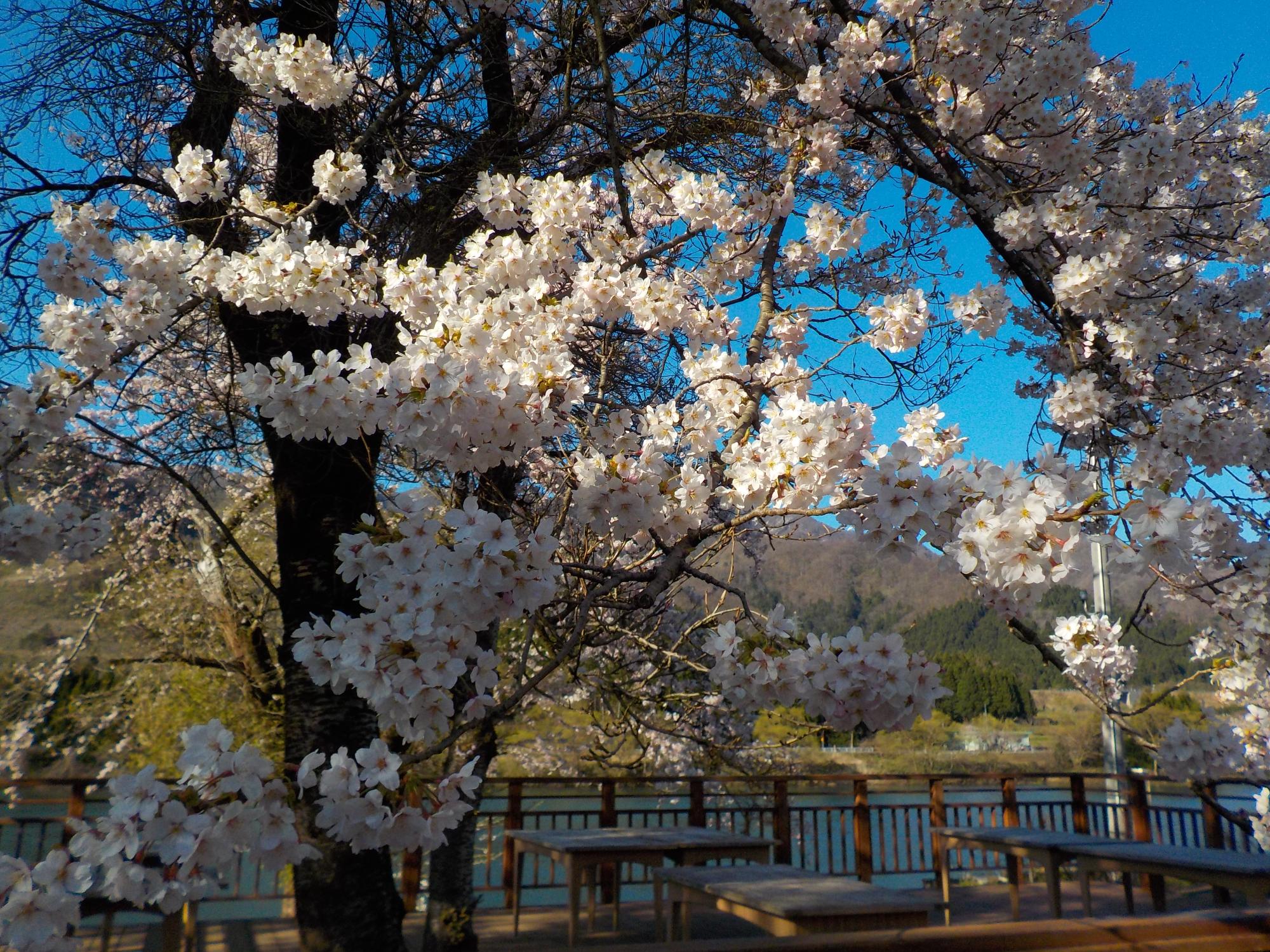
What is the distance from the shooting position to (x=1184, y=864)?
392 cm

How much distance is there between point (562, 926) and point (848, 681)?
457 cm

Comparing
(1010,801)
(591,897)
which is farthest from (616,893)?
(1010,801)

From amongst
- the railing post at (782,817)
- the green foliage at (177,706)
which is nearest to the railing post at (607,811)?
the railing post at (782,817)

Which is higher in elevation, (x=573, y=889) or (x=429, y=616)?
(x=429, y=616)

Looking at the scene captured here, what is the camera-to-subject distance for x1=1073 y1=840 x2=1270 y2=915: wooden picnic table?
3658 mm

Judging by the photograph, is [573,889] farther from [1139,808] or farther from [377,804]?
[1139,808]

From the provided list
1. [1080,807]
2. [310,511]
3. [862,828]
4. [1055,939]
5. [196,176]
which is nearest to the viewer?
[1055,939]

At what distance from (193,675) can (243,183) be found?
585 centimetres

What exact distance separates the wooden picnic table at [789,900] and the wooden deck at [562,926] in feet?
1.41

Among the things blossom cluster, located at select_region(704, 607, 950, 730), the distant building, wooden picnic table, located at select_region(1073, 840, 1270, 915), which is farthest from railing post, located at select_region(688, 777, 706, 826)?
the distant building

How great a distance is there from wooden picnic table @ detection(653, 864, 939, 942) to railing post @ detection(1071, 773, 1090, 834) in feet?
12.6

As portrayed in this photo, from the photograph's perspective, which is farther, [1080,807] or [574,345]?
[1080,807]

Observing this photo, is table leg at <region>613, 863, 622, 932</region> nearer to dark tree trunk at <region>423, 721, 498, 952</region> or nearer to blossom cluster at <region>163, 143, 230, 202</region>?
dark tree trunk at <region>423, 721, 498, 952</region>

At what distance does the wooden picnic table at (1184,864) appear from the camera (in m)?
3.66
